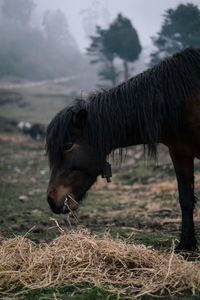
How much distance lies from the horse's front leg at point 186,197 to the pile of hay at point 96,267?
0.74 metres

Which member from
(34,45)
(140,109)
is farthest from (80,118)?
(34,45)

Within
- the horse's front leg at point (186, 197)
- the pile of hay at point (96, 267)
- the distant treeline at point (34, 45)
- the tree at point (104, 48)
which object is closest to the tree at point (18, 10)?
the distant treeline at point (34, 45)

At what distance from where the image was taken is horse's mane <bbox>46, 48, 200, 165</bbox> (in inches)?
138

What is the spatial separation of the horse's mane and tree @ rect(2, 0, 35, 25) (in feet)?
294

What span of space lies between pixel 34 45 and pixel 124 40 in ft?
162

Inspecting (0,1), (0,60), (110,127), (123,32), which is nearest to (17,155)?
(110,127)

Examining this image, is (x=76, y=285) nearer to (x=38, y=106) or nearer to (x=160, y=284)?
(x=160, y=284)

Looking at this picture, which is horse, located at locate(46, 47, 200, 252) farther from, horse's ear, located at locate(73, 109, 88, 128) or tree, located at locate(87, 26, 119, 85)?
tree, located at locate(87, 26, 119, 85)

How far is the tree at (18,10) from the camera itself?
85.0 m

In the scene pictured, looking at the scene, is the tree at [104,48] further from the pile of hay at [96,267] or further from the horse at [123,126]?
the pile of hay at [96,267]

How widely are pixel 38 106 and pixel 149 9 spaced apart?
25.9m

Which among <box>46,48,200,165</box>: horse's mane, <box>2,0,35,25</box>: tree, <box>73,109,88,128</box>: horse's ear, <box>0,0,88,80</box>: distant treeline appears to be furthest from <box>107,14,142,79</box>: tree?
<box>2,0,35,25</box>: tree

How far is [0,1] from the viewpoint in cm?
8406

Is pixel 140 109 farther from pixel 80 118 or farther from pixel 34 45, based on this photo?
pixel 34 45
